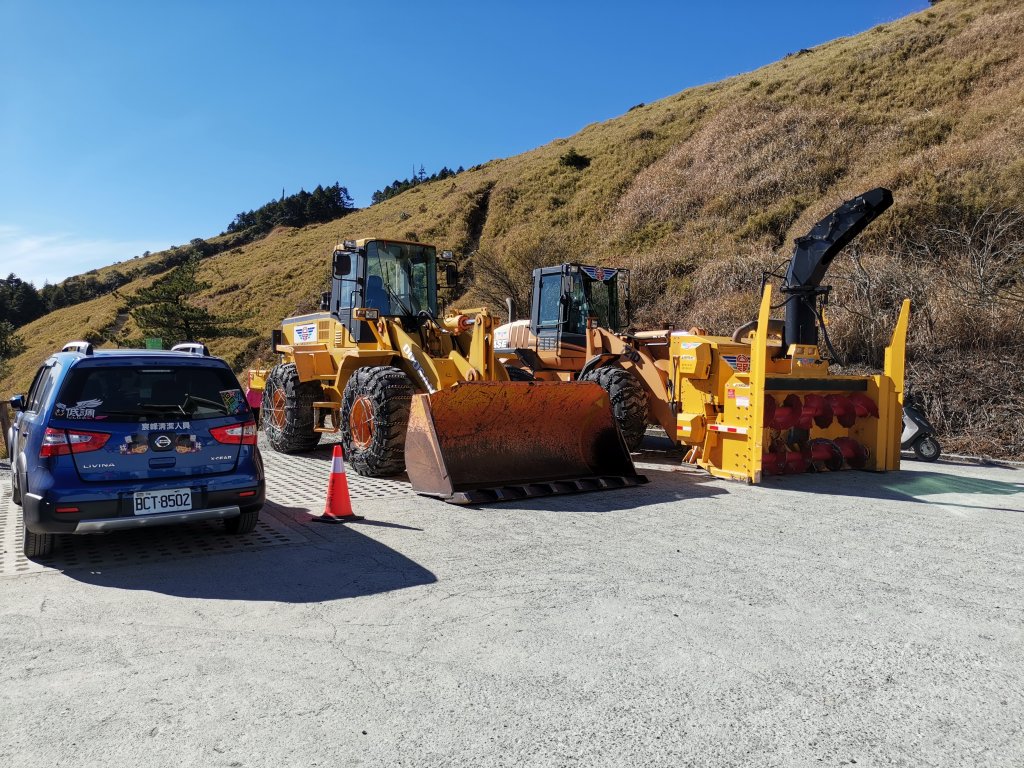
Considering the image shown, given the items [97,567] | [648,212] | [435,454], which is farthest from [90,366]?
[648,212]

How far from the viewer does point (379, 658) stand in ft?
11.9

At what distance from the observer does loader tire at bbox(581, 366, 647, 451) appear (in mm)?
9954

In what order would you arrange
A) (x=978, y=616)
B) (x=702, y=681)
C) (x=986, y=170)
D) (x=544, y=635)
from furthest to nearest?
1. (x=986, y=170)
2. (x=978, y=616)
3. (x=544, y=635)
4. (x=702, y=681)

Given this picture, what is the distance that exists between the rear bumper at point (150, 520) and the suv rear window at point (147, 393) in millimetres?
723

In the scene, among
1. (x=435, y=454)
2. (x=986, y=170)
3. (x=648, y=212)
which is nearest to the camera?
(x=435, y=454)

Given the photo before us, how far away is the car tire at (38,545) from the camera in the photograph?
529cm

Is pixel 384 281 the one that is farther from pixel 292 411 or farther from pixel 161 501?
pixel 161 501

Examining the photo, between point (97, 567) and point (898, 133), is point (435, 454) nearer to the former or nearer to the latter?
point (97, 567)

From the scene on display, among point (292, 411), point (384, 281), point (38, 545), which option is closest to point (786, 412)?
point (384, 281)

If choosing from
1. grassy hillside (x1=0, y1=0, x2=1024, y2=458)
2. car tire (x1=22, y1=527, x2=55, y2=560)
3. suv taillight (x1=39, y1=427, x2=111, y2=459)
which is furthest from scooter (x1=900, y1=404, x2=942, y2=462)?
car tire (x1=22, y1=527, x2=55, y2=560)

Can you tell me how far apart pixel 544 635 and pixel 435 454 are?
12.5ft

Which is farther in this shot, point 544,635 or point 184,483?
point 184,483

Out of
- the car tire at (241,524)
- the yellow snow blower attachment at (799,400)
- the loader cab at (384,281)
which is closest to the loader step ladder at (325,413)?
the loader cab at (384,281)

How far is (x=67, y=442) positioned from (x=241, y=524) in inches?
59.0
